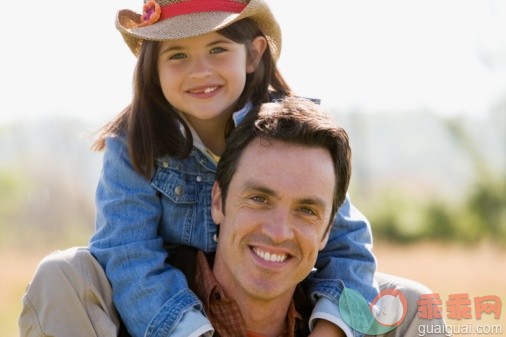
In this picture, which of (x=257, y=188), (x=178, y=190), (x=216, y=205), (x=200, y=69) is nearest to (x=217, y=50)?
(x=200, y=69)

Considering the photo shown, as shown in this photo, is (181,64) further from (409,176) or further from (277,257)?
(409,176)

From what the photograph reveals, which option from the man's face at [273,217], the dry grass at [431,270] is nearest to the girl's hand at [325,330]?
the man's face at [273,217]

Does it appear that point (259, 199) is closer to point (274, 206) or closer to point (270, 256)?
point (274, 206)

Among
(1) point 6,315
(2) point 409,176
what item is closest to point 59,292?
(1) point 6,315

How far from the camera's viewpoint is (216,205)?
13.8 ft

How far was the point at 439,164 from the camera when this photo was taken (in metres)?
25.6

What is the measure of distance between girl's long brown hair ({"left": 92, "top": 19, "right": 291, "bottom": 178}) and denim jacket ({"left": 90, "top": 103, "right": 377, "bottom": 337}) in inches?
2.1

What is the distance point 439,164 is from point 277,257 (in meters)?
22.1

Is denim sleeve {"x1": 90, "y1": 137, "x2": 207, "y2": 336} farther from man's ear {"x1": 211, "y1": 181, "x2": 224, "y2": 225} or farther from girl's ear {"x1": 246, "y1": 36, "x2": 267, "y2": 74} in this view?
girl's ear {"x1": 246, "y1": 36, "x2": 267, "y2": 74}

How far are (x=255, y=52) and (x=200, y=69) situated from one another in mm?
457

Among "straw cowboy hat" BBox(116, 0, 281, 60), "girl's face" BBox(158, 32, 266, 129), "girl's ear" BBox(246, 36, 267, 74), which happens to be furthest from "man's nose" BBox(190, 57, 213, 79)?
"girl's ear" BBox(246, 36, 267, 74)

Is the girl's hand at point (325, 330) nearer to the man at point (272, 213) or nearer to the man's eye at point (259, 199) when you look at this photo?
the man at point (272, 213)

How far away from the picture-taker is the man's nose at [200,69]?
441cm

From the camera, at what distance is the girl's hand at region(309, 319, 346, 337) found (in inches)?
166
